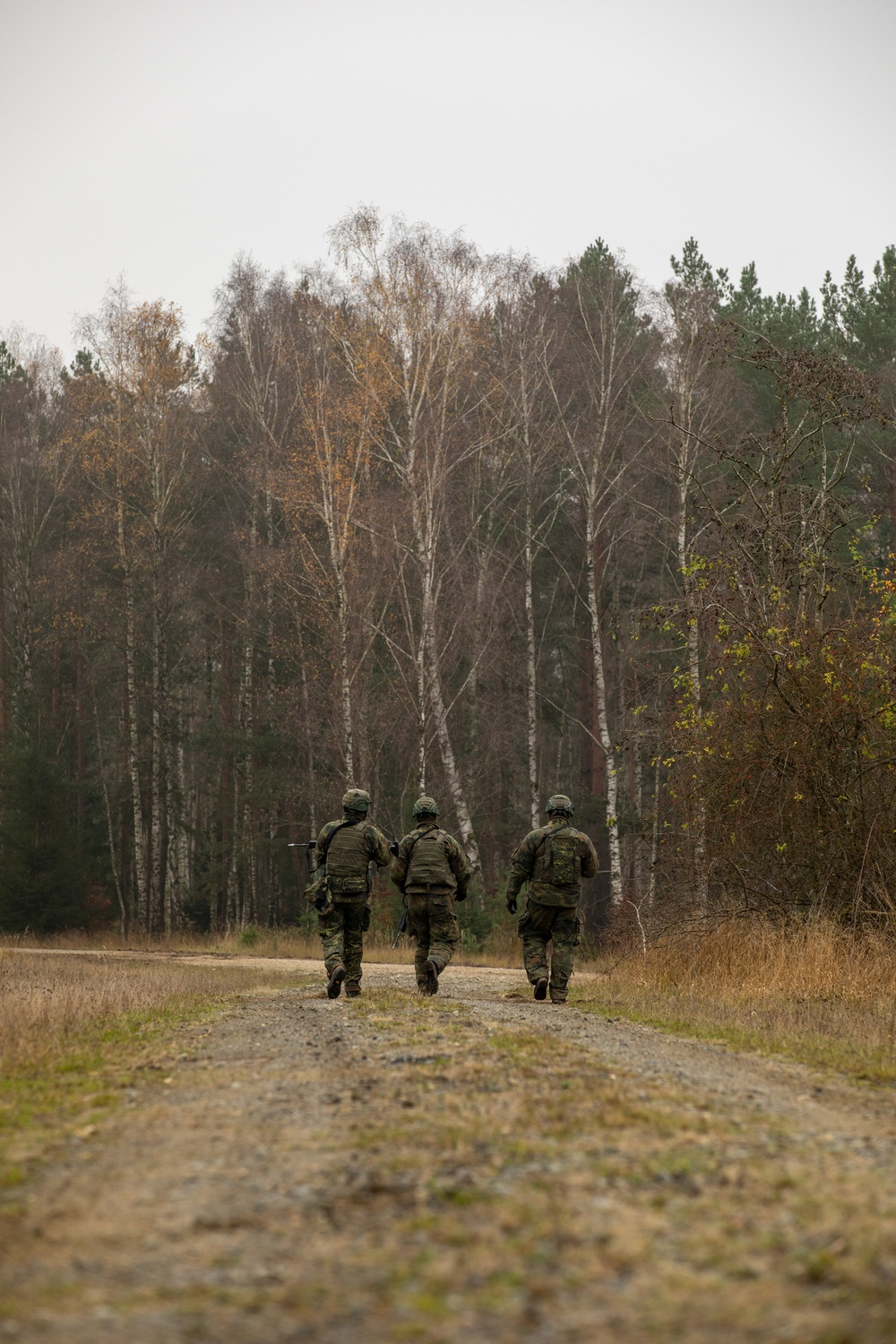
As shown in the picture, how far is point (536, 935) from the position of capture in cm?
1349

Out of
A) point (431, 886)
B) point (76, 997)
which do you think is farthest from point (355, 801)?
point (76, 997)

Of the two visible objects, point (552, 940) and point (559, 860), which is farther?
point (552, 940)

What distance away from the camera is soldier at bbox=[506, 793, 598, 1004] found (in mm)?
13250

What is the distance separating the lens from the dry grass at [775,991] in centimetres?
927

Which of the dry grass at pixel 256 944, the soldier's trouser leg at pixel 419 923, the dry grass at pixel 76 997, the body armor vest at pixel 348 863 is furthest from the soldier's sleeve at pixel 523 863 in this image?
the dry grass at pixel 256 944

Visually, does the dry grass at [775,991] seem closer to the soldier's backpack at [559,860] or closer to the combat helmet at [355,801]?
the soldier's backpack at [559,860]

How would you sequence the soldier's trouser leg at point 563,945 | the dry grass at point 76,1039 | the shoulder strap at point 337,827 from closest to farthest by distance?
the dry grass at point 76,1039
the soldier's trouser leg at point 563,945
the shoulder strap at point 337,827

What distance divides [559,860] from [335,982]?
2.60m

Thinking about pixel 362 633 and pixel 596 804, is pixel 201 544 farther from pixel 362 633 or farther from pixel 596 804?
pixel 596 804

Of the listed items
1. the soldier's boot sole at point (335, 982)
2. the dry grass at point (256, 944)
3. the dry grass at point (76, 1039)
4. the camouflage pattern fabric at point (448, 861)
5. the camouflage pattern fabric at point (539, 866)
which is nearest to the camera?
the dry grass at point (76, 1039)

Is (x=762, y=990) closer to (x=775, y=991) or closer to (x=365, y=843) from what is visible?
(x=775, y=991)

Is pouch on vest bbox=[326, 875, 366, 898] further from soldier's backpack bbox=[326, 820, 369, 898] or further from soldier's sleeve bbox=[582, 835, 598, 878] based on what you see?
soldier's sleeve bbox=[582, 835, 598, 878]

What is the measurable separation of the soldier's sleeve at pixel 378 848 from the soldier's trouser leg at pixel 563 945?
6.24 feet

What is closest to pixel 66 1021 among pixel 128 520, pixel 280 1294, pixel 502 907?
pixel 280 1294
